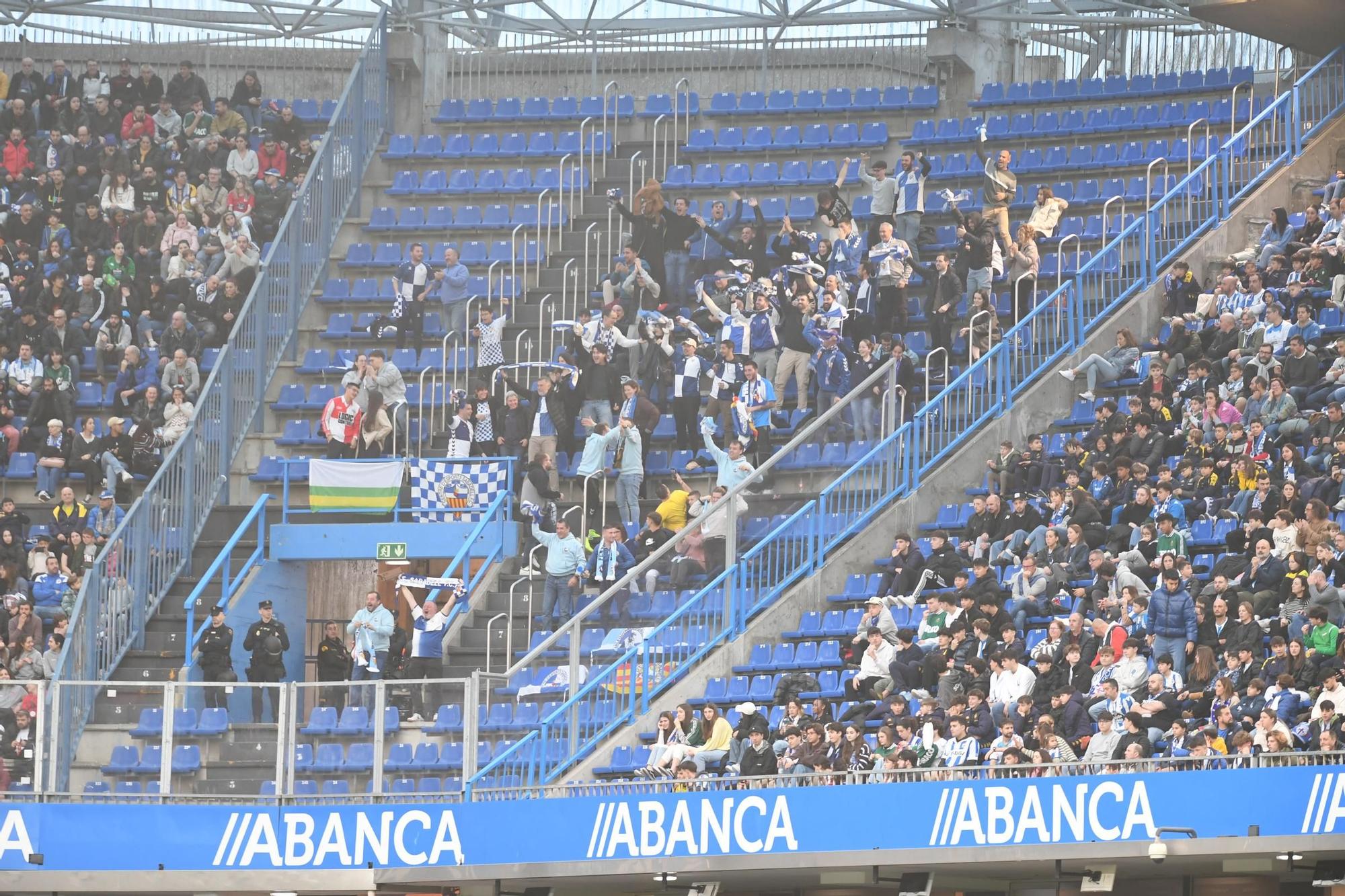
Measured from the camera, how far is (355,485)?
24859 millimetres

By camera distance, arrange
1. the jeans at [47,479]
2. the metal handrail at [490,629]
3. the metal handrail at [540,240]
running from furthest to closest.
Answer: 1. the metal handrail at [540,240]
2. the jeans at [47,479]
3. the metal handrail at [490,629]

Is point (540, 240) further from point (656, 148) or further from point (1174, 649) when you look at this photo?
point (1174, 649)

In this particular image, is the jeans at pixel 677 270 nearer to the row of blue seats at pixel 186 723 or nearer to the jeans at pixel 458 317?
the jeans at pixel 458 317

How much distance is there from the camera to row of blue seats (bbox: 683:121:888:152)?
95.9 ft

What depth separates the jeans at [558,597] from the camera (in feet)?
73.5

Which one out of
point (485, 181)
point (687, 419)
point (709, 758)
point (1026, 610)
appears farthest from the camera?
point (485, 181)

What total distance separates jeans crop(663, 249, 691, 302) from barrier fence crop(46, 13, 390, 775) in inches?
182

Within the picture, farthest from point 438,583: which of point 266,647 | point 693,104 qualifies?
point 693,104

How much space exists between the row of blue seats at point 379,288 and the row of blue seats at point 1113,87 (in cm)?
633

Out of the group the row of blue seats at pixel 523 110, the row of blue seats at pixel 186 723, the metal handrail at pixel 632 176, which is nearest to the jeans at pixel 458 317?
the metal handrail at pixel 632 176

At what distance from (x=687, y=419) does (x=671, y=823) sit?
24.7ft

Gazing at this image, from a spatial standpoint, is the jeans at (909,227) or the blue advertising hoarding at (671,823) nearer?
the blue advertising hoarding at (671,823)

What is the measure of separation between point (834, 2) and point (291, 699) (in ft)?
51.7

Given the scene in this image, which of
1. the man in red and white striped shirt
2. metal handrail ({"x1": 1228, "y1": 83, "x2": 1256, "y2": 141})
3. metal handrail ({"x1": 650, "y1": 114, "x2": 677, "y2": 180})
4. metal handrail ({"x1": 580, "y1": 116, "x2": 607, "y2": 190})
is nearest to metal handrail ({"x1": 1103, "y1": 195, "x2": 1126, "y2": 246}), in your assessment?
metal handrail ({"x1": 1228, "y1": 83, "x2": 1256, "y2": 141})
